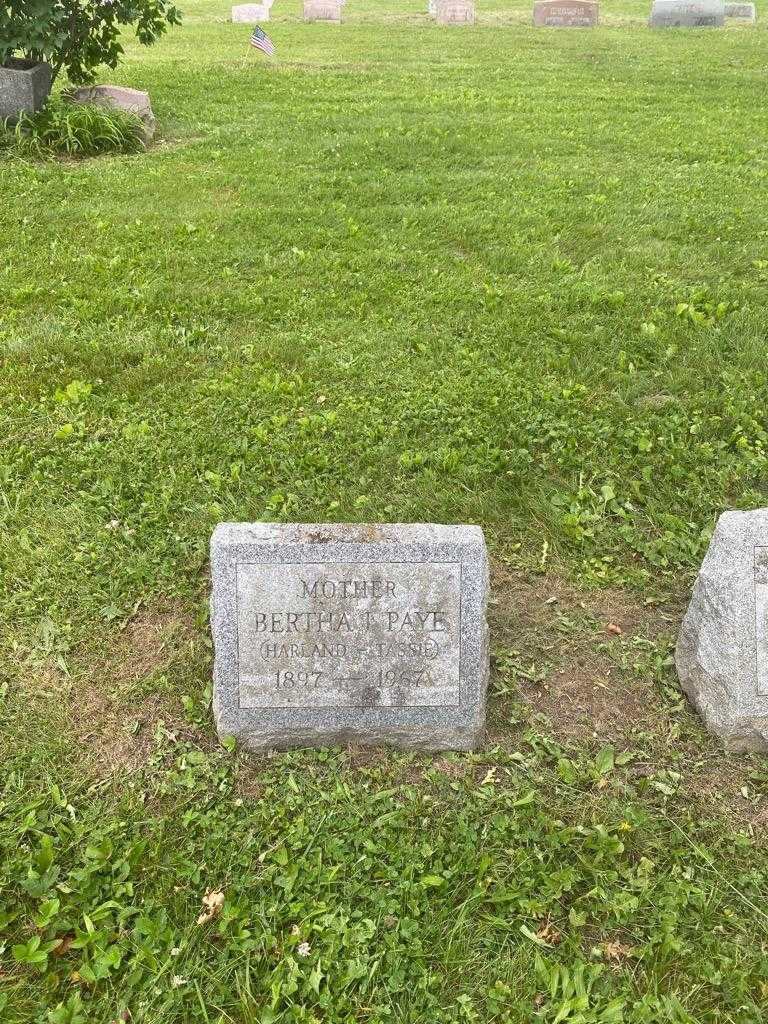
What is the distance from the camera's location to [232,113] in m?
11.0

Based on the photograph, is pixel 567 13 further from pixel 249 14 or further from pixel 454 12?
pixel 249 14

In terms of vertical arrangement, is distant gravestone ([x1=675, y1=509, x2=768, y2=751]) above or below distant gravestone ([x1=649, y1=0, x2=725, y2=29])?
below

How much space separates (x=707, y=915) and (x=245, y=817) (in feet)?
5.38

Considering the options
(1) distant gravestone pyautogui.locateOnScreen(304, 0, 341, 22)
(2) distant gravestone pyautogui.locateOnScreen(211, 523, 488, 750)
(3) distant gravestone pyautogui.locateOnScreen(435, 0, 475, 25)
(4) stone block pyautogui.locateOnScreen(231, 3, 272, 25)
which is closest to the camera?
(2) distant gravestone pyautogui.locateOnScreen(211, 523, 488, 750)

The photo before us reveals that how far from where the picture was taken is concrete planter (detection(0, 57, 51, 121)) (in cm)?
917

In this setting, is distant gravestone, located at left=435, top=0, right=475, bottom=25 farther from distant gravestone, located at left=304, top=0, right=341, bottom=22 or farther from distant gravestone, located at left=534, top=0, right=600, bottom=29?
distant gravestone, located at left=304, top=0, right=341, bottom=22

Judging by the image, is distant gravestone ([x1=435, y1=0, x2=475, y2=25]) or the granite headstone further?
the granite headstone

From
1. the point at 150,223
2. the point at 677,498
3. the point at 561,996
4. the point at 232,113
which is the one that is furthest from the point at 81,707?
the point at 232,113

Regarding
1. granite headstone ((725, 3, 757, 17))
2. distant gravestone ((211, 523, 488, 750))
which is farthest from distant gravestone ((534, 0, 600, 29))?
distant gravestone ((211, 523, 488, 750))

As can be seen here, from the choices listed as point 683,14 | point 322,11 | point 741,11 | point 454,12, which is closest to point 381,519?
point 454,12

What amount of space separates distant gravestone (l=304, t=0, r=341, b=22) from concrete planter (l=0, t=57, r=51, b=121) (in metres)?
13.4

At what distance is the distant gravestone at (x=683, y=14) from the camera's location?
2062 centimetres

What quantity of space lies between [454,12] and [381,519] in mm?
20108

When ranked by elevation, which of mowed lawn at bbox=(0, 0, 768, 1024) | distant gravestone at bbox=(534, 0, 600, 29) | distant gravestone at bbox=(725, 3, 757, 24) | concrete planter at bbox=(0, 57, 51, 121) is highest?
distant gravestone at bbox=(725, 3, 757, 24)
